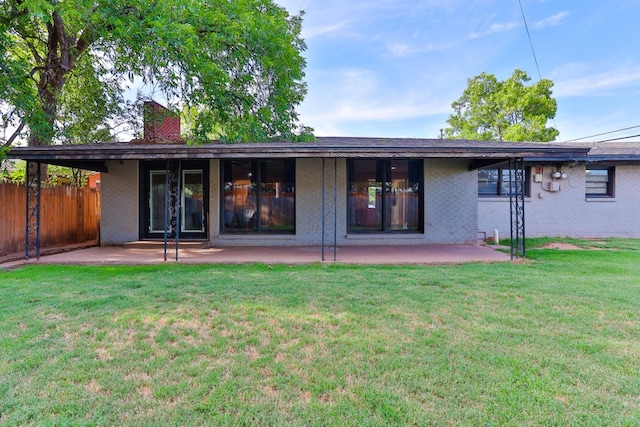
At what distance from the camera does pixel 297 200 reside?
906cm

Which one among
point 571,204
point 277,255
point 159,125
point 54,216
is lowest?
point 277,255

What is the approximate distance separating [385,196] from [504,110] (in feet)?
51.3

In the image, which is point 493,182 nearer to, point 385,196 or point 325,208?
point 385,196

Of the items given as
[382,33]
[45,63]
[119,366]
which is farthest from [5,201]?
[382,33]

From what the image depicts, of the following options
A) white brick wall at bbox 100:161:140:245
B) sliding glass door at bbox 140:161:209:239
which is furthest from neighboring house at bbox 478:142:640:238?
white brick wall at bbox 100:161:140:245

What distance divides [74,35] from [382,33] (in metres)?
10.7

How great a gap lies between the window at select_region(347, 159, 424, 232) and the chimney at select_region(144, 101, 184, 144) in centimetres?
580

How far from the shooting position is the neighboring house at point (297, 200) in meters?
9.05

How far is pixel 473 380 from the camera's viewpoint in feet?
7.55

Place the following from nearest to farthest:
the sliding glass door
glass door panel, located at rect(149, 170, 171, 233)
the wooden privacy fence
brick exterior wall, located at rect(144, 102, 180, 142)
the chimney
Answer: the wooden privacy fence < the sliding glass door < glass door panel, located at rect(149, 170, 171, 233) < the chimney < brick exterior wall, located at rect(144, 102, 180, 142)

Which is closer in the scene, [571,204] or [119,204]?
[119,204]

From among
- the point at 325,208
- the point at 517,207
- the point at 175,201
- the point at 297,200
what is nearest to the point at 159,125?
the point at 175,201

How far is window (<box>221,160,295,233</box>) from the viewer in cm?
918

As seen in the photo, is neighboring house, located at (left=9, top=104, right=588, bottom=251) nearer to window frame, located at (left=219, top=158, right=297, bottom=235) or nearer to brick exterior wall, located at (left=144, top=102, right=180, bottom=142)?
window frame, located at (left=219, top=158, right=297, bottom=235)
